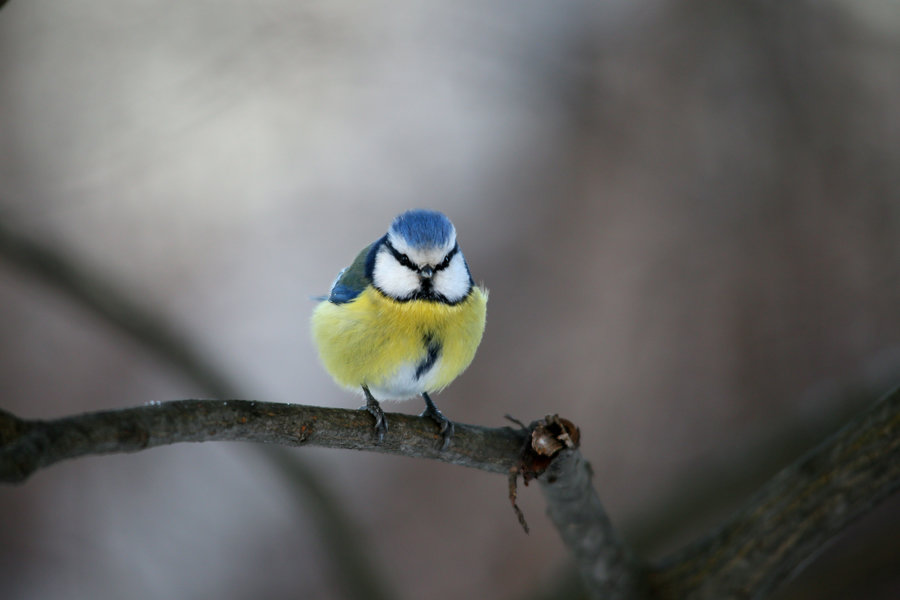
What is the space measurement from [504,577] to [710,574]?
134 centimetres

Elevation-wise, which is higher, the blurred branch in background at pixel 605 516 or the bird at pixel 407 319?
the bird at pixel 407 319

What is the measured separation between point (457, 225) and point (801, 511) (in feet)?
6.56

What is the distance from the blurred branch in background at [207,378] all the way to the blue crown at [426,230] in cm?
80

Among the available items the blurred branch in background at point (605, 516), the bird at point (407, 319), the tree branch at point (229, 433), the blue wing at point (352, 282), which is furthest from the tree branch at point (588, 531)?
the blue wing at point (352, 282)

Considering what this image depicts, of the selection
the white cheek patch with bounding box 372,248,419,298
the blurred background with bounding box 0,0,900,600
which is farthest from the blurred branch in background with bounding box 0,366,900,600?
the blurred background with bounding box 0,0,900,600

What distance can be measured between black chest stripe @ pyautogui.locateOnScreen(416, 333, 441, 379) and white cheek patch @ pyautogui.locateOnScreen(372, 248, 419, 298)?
13 cm

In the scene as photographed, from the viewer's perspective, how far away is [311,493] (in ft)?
6.86

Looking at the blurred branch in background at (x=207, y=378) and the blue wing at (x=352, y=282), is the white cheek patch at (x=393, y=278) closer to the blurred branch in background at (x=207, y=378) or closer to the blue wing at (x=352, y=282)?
the blue wing at (x=352, y=282)

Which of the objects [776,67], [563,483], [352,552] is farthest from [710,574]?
[776,67]

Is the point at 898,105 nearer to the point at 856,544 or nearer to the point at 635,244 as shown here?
the point at 635,244

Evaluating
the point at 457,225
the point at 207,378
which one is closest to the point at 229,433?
the point at 207,378

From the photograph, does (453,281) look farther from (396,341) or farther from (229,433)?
(229,433)

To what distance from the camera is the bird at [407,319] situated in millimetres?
1719

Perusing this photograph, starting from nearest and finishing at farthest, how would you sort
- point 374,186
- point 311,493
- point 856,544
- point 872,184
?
point 311,493 < point 856,544 < point 872,184 < point 374,186
